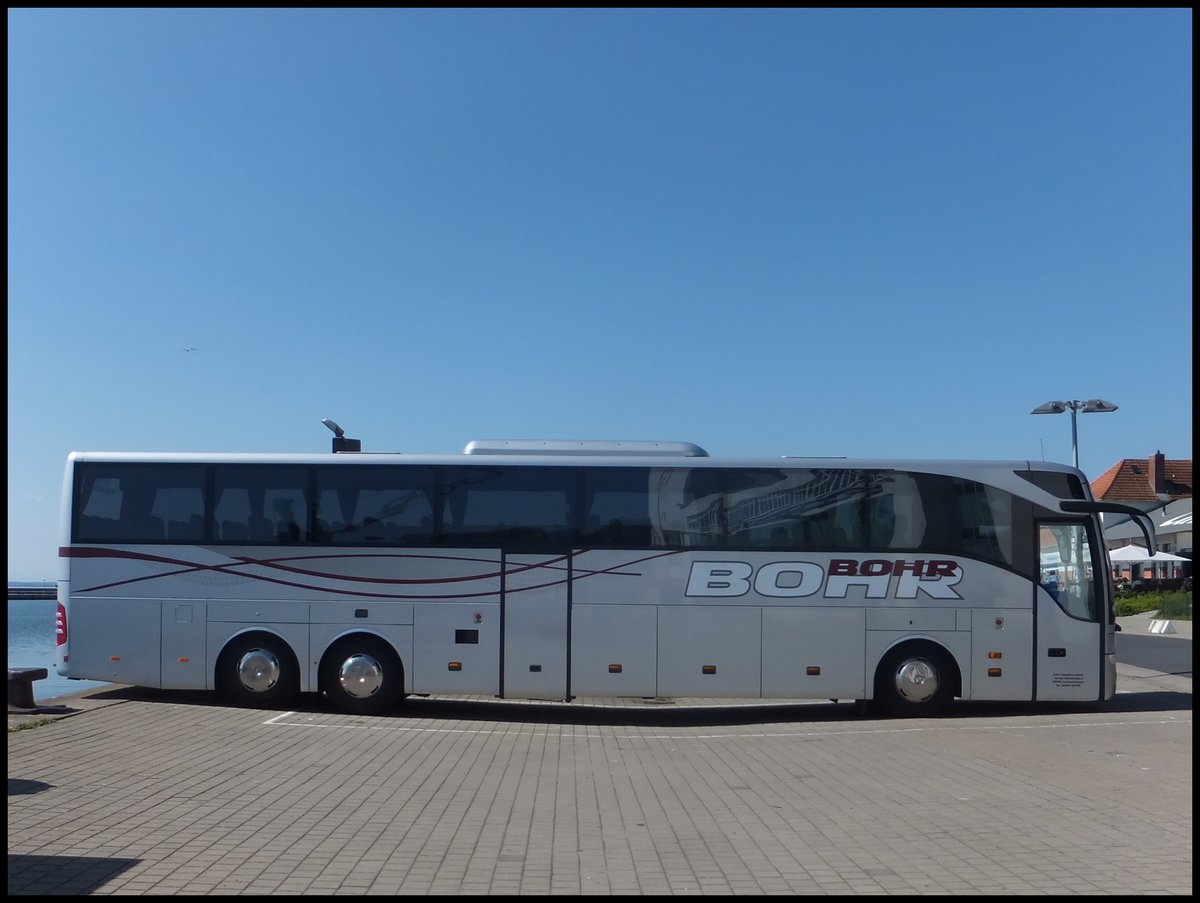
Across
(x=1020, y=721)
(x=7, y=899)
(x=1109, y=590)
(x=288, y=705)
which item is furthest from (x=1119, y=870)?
(x=288, y=705)

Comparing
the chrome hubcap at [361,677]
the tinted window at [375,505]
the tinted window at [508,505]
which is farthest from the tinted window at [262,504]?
the tinted window at [508,505]

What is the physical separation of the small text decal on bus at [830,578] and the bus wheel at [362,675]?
13.3 feet

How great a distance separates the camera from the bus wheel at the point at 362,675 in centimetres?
1441

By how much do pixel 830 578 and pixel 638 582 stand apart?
2510 mm

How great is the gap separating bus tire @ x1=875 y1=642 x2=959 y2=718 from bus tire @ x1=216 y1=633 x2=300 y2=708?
777cm

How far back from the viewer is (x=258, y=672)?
47.5 feet

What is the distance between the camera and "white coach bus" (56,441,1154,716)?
14.3 metres

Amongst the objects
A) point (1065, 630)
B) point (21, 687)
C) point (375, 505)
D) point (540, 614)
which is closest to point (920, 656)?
point (1065, 630)

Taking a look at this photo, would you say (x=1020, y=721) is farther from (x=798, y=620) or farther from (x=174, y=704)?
(x=174, y=704)

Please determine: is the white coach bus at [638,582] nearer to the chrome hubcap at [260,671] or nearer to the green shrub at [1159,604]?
the chrome hubcap at [260,671]

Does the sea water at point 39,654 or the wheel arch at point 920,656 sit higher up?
the wheel arch at point 920,656

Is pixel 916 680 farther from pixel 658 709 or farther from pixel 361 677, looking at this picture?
pixel 361 677

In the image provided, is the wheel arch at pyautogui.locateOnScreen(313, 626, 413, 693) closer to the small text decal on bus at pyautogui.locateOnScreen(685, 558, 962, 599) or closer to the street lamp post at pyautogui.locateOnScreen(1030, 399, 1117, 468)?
the small text decal on bus at pyautogui.locateOnScreen(685, 558, 962, 599)

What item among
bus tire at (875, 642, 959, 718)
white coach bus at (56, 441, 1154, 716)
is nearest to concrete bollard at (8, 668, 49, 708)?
white coach bus at (56, 441, 1154, 716)
